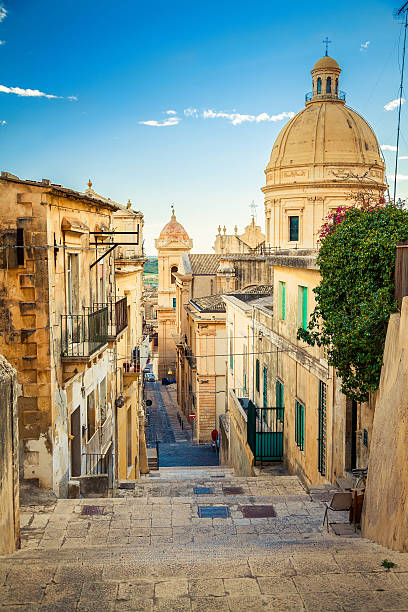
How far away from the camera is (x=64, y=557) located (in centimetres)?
666

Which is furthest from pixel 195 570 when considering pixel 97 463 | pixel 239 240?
pixel 239 240

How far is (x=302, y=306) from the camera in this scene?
1395 cm

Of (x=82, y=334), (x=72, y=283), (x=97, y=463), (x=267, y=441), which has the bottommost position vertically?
(x=267, y=441)

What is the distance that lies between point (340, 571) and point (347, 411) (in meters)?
5.72

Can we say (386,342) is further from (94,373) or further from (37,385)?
(94,373)

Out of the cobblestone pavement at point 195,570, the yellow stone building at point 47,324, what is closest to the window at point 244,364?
the yellow stone building at point 47,324

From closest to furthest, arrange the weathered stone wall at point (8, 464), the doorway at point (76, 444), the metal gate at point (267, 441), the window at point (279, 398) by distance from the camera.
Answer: the weathered stone wall at point (8, 464) → the doorway at point (76, 444) → the metal gate at point (267, 441) → the window at point (279, 398)

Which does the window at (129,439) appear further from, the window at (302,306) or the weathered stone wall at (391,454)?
the weathered stone wall at (391,454)

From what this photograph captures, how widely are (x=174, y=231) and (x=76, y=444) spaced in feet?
156

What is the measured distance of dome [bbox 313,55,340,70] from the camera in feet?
132

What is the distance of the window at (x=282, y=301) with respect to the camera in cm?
1572

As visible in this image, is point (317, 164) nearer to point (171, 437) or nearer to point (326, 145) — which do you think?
point (326, 145)

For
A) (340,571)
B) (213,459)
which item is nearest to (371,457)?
(340,571)

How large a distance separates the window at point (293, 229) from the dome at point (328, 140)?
3055mm
